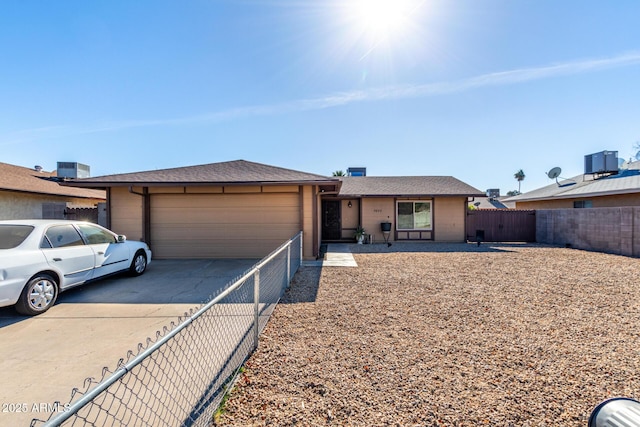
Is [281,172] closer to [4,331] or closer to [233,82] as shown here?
[233,82]

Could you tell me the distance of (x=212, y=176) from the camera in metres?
9.12

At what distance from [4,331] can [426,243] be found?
13281mm

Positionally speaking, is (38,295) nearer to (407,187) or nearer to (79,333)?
(79,333)

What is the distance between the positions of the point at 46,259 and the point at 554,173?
82.8 feet

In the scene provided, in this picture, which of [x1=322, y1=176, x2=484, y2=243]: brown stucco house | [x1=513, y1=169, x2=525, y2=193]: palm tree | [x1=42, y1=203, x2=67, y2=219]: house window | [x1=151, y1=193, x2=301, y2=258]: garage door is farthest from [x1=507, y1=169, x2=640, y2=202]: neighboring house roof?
[x1=513, y1=169, x2=525, y2=193]: palm tree

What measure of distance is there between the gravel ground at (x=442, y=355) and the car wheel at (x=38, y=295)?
3599 millimetres

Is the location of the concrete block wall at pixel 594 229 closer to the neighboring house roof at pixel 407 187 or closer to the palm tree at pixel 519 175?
the neighboring house roof at pixel 407 187

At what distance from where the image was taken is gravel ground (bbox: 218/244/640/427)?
88.0 inches

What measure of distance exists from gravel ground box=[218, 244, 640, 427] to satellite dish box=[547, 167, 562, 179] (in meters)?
15.9

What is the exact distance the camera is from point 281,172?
947cm

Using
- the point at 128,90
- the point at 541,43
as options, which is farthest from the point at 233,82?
the point at 541,43

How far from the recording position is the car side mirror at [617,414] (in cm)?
137

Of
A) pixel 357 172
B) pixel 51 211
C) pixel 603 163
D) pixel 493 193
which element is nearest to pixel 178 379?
pixel 51 211

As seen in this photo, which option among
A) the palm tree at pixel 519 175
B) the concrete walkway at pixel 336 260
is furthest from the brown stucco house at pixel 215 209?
the palm tree at pixel 519 175
